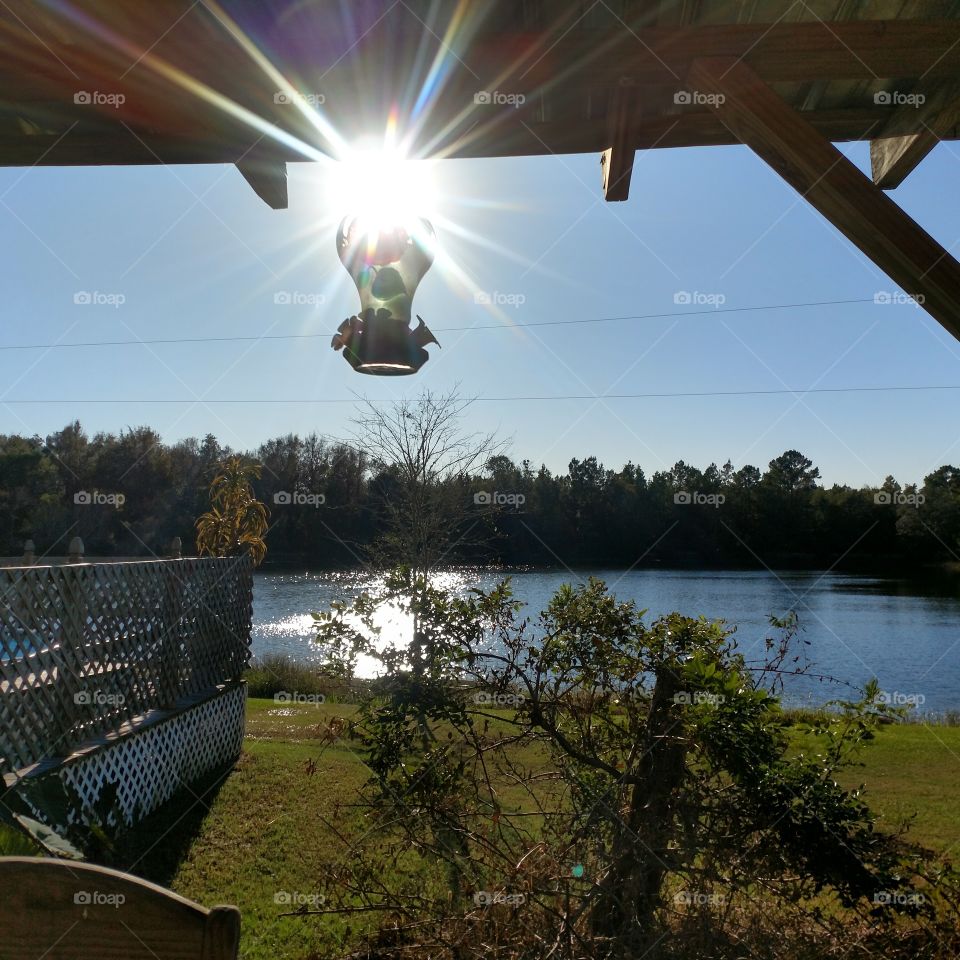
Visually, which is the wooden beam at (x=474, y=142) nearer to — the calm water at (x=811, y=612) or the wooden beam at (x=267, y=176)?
the wooden beam at (x=267, y=176)

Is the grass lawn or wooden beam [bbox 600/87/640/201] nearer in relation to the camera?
wooden beam [bbox 600/87/640/201]

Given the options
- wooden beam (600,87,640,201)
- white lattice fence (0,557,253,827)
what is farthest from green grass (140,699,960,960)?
wooden beam (600,87,640,201)

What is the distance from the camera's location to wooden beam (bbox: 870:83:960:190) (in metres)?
2.13

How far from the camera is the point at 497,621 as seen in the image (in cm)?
285

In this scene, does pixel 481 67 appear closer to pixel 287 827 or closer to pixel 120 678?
pixel 287 827

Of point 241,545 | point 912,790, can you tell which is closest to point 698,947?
point 912,790

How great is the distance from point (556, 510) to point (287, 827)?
33012 mm

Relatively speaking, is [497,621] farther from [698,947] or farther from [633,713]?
[698,947]

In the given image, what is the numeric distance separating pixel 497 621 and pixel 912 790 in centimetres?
519

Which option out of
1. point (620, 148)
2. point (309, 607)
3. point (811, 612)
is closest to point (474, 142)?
point (620, 148)

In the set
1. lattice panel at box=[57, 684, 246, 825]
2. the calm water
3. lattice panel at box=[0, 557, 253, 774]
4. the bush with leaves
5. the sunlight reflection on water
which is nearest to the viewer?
the bush with leaves

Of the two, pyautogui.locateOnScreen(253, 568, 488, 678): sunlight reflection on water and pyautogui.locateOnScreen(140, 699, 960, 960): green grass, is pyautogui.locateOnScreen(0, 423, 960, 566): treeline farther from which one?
pyautogui.locateOnScreen(140, 699, 960, 960): green grass

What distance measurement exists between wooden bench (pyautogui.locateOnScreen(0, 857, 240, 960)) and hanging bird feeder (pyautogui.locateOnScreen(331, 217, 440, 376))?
1.28 m

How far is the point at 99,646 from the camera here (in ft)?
16.7
